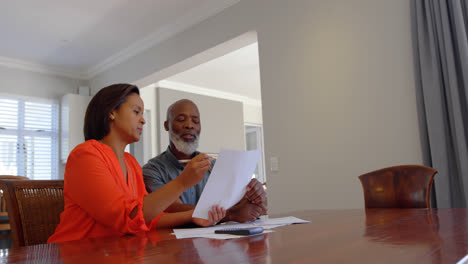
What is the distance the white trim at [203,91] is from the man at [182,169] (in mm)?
4171

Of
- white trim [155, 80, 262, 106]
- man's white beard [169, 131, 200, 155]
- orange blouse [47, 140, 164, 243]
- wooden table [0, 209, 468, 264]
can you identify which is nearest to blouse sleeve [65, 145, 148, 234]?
orange blouse [47, 140, 164, 243]

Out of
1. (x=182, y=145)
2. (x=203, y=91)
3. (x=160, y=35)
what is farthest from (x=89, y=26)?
(x=203, y=91)

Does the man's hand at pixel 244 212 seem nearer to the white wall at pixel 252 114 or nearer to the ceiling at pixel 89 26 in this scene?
the ceiling at pixel 89 26

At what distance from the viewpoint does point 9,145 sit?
4.79 metres

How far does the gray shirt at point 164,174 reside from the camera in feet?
5.44

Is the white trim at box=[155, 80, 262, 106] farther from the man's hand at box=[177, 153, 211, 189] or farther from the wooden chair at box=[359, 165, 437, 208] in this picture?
the man's hand at box=[177, 153, 211, 189]

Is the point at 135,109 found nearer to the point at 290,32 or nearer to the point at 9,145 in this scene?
the point at 290,32

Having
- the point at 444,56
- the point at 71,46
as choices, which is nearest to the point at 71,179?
the point at 444,56

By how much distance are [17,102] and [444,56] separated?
501 centimetres

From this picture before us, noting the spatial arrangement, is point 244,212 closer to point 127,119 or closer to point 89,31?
point 127,119

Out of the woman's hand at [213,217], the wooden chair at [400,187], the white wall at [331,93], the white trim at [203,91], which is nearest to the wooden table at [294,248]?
the woman's hand at [213,217]

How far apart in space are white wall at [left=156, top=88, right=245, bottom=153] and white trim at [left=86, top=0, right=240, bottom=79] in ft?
4.03

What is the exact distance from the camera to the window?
477 centimetres

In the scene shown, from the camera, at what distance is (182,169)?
182 centimetres
